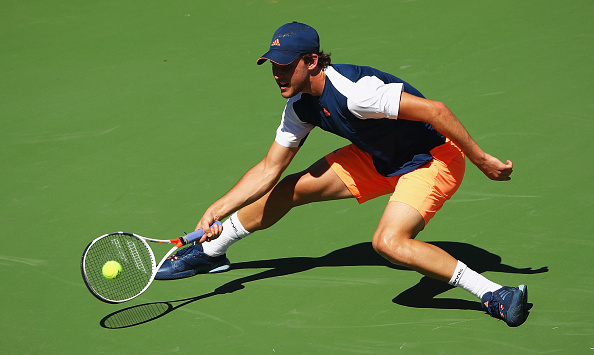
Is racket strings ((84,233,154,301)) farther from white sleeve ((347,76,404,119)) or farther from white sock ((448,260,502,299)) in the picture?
white sock ((448,260,502,299))

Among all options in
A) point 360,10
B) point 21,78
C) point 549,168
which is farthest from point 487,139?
point 21,78

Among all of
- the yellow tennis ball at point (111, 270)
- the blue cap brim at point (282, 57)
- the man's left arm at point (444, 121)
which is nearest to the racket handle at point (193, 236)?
the yellow tennis ball at point (111, 270)

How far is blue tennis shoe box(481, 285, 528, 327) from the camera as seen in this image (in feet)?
14.0

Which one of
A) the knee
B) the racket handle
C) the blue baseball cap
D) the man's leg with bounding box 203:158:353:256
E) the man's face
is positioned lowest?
the knee

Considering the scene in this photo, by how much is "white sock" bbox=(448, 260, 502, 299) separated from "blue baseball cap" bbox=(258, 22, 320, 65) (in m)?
1.49

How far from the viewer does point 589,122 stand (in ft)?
21.4

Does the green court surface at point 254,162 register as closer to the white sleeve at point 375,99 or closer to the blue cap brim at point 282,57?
the white sleeve at point 375,99

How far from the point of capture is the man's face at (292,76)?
445 cm

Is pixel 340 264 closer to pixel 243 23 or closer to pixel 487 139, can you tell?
pixel 487 139

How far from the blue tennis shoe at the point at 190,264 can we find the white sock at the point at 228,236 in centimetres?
6

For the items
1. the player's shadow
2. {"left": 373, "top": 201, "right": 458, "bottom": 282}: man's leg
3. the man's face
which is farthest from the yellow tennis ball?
{"left": 373, "top": 201, "right": 458, "bottom": 282}: man's leg

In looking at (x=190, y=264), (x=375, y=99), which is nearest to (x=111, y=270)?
(x=190, y=264)

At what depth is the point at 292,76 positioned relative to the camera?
4.48m

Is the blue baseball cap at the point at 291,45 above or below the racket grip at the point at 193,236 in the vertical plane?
above
